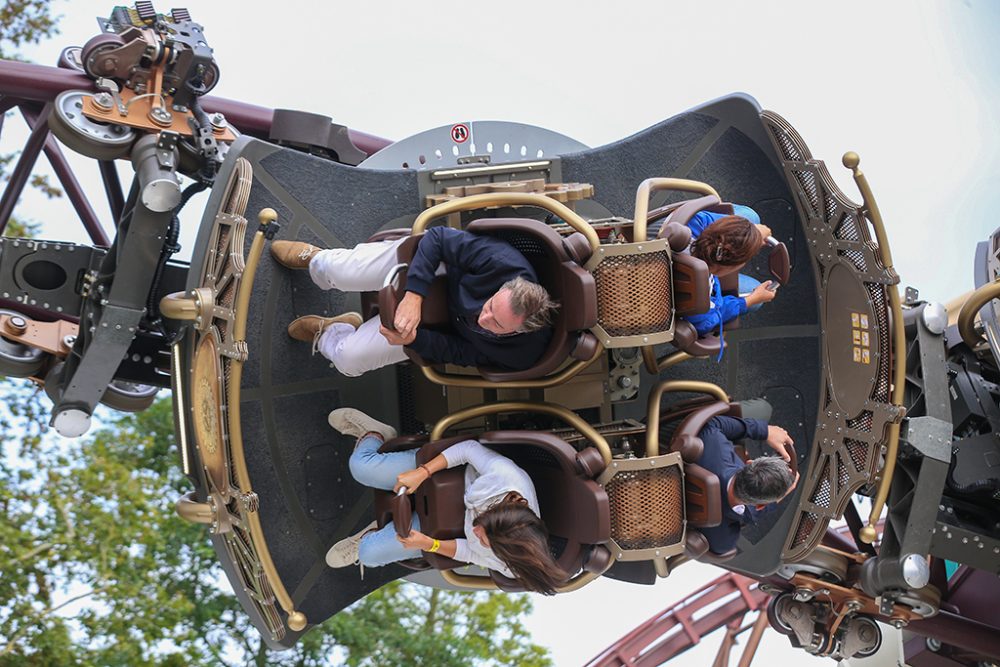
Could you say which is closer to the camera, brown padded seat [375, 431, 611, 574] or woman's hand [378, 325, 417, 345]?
woman's hand [378, 325, 417, 345]

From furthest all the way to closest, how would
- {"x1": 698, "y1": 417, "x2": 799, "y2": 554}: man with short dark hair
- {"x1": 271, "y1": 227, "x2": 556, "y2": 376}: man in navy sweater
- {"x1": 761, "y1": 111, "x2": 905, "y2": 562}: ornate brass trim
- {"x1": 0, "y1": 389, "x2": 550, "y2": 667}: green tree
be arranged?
{"x1": 0, "y1": 389, "x2": 550, "y2": 667}: green tree, {"x1": 761, "y1": 111, "x2": 905, "y2": 562}: ornate brass trim, {"x1": 698, "y1": 417, "x2": 799, "y2": 554}: man with short dark hair, {"x1": 271, "y1": 227, "x2": 556, "y2": 376}: man in navy sweater

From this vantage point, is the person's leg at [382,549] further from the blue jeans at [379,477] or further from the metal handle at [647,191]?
the metal handle at [647,191]

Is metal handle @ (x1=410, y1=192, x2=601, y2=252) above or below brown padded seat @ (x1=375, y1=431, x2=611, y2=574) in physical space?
above

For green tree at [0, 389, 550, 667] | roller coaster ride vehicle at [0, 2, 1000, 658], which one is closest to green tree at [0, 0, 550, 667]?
green tree at [0, 389, 550, 667]

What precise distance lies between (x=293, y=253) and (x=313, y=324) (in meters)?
0.25

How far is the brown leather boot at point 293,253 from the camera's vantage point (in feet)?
14.0

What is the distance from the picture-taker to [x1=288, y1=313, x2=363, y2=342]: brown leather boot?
4285mm

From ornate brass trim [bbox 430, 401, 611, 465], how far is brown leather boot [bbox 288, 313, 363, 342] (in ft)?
1.54

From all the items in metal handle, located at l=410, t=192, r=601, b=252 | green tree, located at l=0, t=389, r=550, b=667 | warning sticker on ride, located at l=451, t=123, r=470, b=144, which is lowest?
green tree, located at l=0, t=389, r=550, b=667

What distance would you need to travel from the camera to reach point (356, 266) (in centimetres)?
402

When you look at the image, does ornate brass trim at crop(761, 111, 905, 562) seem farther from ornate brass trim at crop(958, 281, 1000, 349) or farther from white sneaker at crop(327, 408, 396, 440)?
white sneaker at crop(327, 408, 396, 440)

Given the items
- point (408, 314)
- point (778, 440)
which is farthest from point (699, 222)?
point (408, 314)

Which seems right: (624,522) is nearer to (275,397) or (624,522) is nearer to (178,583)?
(275,397)

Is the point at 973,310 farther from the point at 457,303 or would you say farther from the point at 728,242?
the point at 457,303
